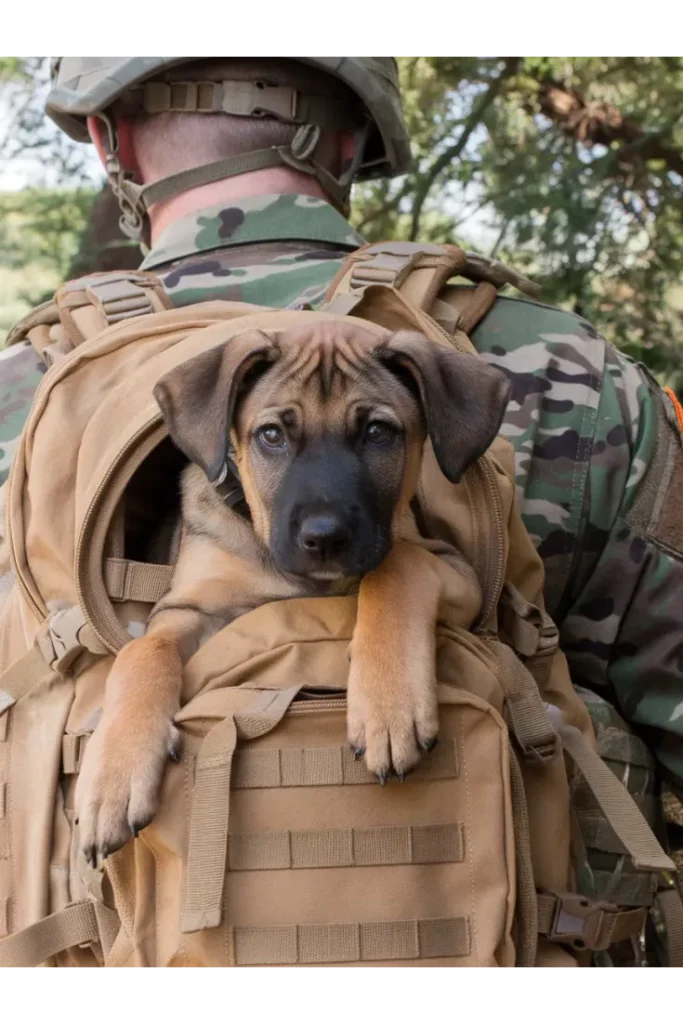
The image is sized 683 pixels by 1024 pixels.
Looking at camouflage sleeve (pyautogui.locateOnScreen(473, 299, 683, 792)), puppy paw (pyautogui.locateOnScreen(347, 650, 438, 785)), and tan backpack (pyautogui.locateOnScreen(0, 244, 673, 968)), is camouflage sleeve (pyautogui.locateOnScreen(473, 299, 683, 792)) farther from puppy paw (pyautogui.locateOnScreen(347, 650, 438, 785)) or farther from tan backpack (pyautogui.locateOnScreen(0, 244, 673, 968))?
puppy paw (pyautogui.locateOnScreen(347, 650, 438, 785))

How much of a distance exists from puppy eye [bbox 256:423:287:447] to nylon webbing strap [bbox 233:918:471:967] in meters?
1.32

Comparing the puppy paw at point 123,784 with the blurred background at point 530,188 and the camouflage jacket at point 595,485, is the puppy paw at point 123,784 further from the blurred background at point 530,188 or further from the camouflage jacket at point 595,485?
the blurred background at point 530,188

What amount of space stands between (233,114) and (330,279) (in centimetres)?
89

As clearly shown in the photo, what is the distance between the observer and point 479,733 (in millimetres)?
3070

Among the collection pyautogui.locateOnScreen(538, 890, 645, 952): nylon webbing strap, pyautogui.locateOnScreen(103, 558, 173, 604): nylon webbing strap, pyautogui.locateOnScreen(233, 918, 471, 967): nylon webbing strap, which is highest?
pyautogui.locateOnScreen(103, 558, 173, 604): nylon webbing strap

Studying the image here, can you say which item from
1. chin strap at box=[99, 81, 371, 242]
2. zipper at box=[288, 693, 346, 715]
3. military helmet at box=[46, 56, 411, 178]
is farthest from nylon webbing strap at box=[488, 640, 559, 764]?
military helmet at box=[46, 56, 411, 178]

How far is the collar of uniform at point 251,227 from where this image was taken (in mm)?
4797

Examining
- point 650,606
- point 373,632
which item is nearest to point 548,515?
point 650,606

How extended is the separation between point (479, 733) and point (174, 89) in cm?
306

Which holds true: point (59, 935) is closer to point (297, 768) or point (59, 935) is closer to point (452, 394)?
point (297, 768)

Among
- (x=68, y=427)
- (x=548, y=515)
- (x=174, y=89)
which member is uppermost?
(x=174, y=89)

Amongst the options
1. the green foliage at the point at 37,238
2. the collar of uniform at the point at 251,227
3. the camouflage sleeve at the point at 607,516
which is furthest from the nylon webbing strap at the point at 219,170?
the green foliage at the point at 37,238

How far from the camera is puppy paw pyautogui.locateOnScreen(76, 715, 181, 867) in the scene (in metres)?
3.00
